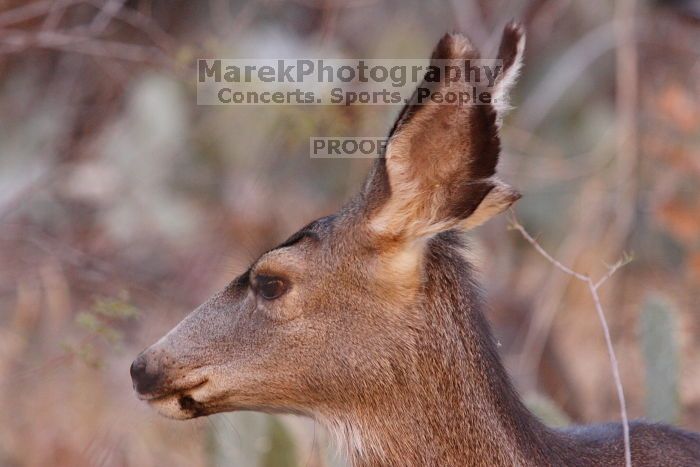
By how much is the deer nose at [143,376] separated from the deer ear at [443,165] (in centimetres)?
84

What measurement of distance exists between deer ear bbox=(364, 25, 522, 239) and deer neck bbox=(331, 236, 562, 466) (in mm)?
216

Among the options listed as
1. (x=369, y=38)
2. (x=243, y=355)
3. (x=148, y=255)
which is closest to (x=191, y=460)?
(x=148, y=255)

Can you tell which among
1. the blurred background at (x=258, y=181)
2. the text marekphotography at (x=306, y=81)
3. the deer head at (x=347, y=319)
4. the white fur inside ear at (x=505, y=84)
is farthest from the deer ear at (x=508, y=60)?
the text marekphotography at (x=306, y=81)

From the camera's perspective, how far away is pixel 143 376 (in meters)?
4.02

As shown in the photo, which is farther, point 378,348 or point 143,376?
point 143,376

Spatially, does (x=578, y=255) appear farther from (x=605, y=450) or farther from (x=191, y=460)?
(x=605, y=450)

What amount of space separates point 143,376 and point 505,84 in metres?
1.47

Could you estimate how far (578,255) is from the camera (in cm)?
815

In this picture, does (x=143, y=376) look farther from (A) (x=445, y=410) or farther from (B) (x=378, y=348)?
(A) (x=445, y=410)

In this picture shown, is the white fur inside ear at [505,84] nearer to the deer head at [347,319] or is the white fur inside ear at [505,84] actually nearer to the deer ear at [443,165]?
the deer ear at [443,165]

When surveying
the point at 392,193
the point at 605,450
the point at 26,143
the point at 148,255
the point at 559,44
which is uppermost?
the point at 559,44

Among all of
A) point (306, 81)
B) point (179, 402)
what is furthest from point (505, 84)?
point (306, 81)

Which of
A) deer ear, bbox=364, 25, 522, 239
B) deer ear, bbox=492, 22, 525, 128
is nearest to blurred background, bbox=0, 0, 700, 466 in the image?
deer ear, bbox=364, 25, 522, 239

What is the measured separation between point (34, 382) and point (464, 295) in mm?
4245
